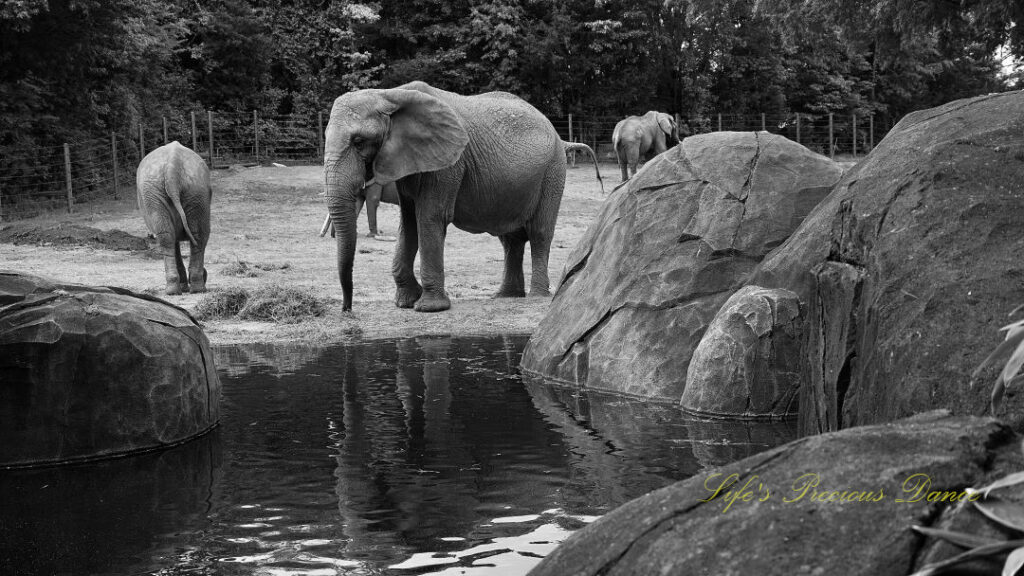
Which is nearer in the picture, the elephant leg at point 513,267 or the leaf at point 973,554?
the leaf at point 973,554

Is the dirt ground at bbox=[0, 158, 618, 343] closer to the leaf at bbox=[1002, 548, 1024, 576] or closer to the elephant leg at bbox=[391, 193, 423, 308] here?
the elephant leg at bbox=[391, 193, 423, 308]

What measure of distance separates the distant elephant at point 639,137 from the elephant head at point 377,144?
1596 centimetres

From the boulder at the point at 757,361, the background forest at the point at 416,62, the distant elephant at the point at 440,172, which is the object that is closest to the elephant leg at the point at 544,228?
the distant elephant at the point at 440,172

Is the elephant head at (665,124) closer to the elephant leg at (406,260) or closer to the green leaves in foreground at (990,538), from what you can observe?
the elephant leg at (406,260)

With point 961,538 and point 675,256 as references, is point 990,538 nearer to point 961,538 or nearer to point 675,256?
point 961,538

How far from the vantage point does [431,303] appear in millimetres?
12836

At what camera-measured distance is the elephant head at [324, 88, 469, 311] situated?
12.0 m

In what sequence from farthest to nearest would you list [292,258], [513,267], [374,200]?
[374,200]
[292,258]
[513,267]

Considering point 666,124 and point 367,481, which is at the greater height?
point 666,124

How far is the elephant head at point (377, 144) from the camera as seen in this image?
39.5 feet

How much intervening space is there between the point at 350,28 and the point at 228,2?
3.94m

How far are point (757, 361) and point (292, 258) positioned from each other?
38.9 feet

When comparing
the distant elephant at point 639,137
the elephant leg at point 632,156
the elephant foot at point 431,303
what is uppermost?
the distant elephant at point 639,137

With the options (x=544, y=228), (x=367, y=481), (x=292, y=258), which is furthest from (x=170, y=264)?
(x=367, y=481)
